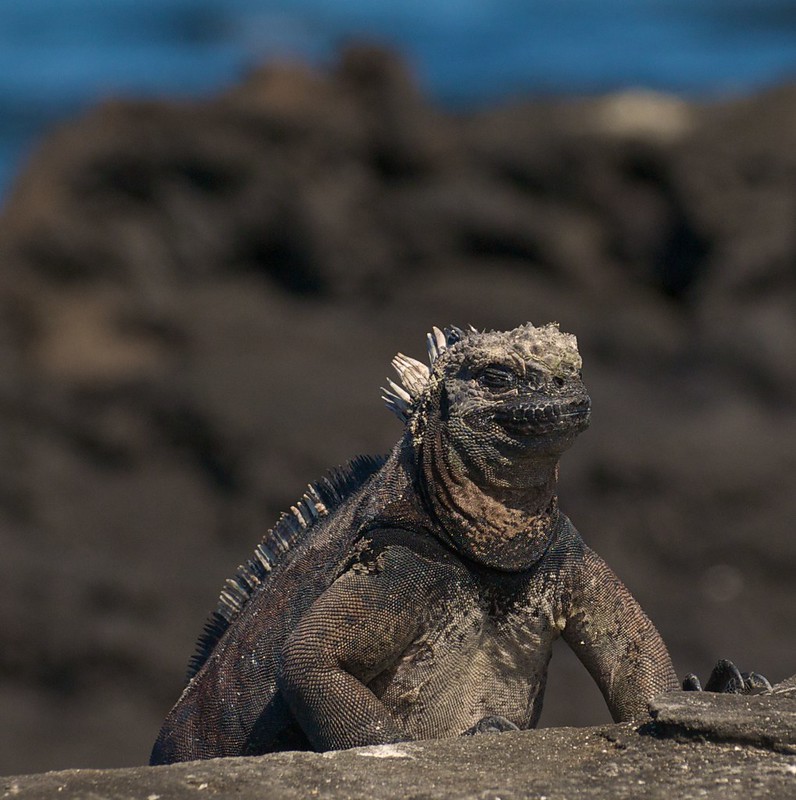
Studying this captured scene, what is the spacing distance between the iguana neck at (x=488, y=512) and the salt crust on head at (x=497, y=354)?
0.90ft

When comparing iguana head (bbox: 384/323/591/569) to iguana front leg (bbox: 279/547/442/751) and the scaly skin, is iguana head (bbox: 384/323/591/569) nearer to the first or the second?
the scaly skin

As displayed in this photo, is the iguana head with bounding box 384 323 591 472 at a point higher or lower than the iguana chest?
higher

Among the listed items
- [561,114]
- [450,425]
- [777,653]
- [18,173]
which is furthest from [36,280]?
[450,425]

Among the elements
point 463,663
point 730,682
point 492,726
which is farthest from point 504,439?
point 730,682

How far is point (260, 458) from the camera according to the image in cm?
1548

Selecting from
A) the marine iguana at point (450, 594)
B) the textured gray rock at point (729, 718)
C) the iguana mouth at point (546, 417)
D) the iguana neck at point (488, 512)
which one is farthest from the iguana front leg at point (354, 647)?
the textured gray rock at point (729, 718)

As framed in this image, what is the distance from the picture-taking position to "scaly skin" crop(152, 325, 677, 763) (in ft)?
15.5

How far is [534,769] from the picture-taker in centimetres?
431

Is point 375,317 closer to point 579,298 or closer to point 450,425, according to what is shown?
point 579,298

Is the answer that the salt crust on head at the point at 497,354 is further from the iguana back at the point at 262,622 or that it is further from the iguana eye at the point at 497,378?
the iguana back at the point at 262,622

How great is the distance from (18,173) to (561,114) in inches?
274

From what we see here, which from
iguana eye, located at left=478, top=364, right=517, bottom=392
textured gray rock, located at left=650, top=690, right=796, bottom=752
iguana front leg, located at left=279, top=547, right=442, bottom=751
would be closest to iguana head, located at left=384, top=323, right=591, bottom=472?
iguana eye, located at left=478, top=364, right=517, bottom=392

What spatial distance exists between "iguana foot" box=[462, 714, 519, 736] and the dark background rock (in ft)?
26.8

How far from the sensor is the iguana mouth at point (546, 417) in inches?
184
